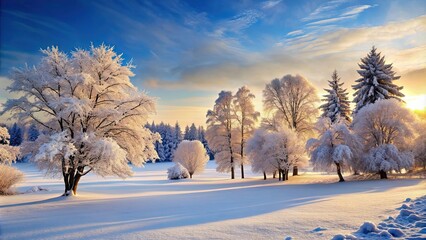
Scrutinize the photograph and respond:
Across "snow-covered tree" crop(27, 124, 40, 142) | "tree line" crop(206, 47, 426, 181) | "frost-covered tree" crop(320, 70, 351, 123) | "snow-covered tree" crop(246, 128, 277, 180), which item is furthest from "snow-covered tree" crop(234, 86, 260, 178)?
"snow-covered tree" crop(27, 124, 40, 142)

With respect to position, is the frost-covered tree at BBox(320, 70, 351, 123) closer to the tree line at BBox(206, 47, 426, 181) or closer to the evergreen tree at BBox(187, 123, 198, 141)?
the tree line at BBox(206, 47, 426, 181)

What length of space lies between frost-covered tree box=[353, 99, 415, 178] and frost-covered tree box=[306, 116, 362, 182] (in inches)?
54.9

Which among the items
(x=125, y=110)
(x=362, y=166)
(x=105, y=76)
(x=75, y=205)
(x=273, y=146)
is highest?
(x=105, y=76)

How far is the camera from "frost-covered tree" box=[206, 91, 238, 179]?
33.8 meters

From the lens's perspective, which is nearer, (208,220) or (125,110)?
(208,220)

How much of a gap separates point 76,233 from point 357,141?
2256 centimetres

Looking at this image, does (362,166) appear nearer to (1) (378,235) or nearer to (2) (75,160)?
(1) (378,235)

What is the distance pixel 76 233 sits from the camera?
8.13 meters

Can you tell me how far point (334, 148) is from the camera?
78.2ft

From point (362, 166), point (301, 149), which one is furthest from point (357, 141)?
point (301, 149)

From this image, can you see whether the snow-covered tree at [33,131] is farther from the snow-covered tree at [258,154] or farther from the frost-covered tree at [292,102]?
the frost-covered tree at [292,102]

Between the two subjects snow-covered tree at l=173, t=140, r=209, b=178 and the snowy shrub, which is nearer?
the snowy shrub

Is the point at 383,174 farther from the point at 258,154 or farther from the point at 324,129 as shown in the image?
the point at 258,154

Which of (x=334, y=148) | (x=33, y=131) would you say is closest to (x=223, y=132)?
(x=334, y=148)
